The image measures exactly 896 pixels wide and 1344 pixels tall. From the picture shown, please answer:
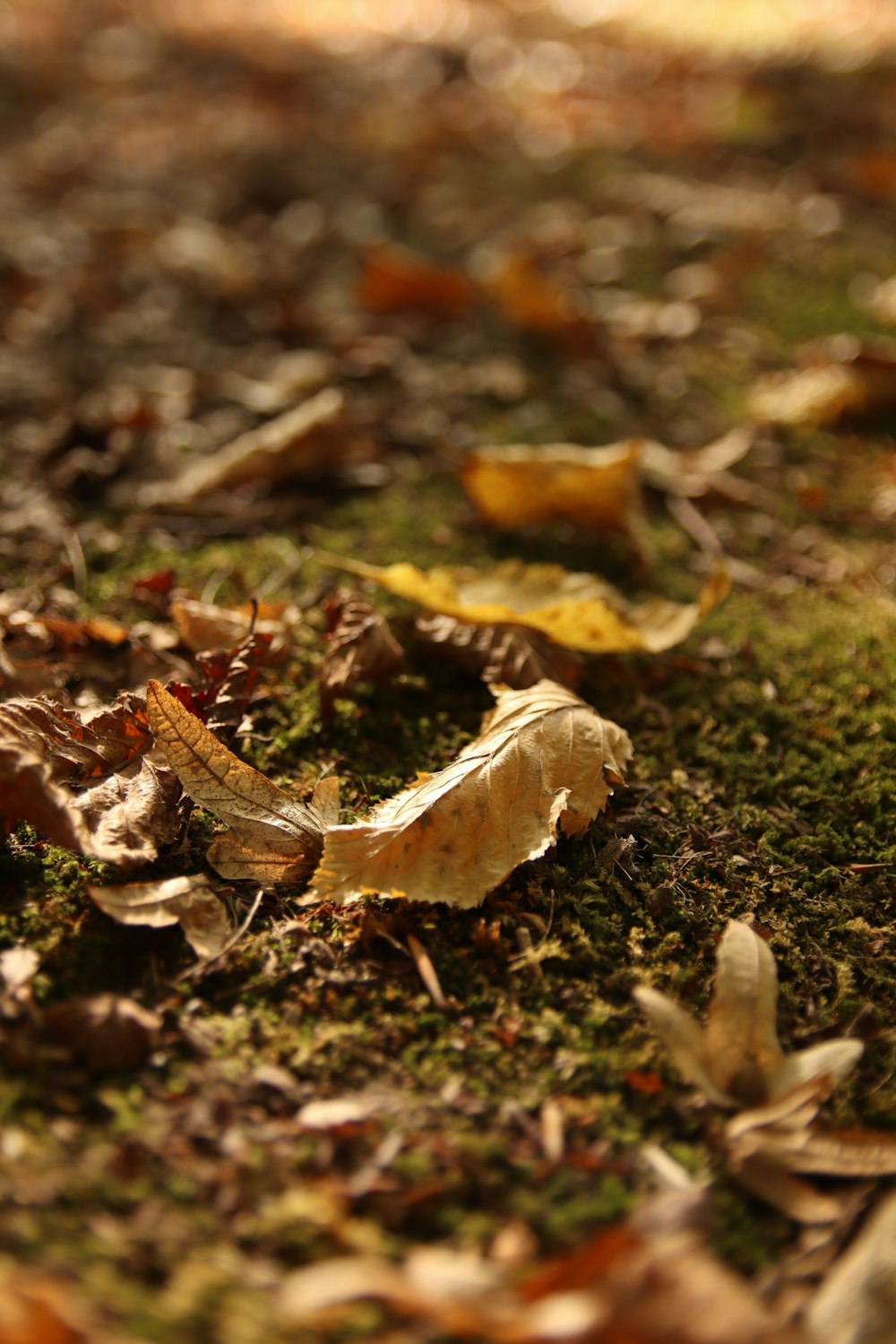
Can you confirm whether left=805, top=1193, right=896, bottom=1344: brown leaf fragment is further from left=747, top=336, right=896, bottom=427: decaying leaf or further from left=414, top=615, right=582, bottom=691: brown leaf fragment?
left=747, top=336, right=896, bottom=427: decaying leaf

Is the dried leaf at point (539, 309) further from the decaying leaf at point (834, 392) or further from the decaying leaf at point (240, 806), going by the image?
the decaying leaf at point (240, 806)

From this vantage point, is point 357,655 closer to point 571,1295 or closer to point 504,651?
point 504,651

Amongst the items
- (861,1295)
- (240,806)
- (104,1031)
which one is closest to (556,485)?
(240,806)

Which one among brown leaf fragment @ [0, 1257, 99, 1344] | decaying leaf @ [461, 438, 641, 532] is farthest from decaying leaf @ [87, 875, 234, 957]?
decaying leaf @ [461, 438, 641, 532]

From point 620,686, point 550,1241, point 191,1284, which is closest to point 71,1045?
point 191,1284

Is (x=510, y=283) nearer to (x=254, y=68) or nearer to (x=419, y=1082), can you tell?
(x=419, y=1082)
